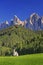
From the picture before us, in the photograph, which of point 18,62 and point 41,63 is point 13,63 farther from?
point 41,63

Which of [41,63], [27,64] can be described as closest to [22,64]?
[27,64]

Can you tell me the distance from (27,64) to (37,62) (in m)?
1.17

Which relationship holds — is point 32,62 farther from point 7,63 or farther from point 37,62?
point 7,63

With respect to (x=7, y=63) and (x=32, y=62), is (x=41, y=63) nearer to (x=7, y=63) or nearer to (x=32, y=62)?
(x=32, y=62)

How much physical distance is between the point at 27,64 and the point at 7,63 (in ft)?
6.05

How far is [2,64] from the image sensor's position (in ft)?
66.2

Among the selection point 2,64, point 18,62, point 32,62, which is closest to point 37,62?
point 32,62

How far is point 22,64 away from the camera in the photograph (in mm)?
20078

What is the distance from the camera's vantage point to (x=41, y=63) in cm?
2041

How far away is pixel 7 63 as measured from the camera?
802 inches

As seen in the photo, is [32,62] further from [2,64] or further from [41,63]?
[2,64]

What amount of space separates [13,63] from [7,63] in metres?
0.56

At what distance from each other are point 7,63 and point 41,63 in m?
3.13

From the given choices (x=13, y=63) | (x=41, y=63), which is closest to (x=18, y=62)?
(x=13, y=63)
